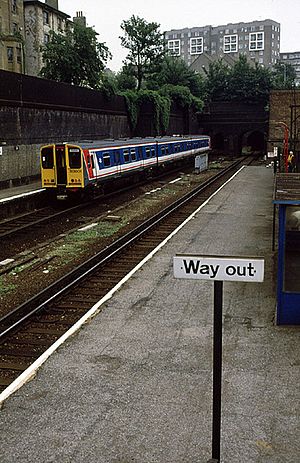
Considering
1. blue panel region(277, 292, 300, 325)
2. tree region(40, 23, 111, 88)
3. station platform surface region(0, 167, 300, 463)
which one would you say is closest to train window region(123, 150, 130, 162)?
tree region(40, 23, 111, 88)

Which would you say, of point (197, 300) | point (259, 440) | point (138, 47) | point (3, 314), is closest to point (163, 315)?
point (197, 300)

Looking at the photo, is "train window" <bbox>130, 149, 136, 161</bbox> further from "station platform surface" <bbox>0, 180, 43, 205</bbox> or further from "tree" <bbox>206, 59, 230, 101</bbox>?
"tree" <bbox>206, 59, 230, 101</bbox>

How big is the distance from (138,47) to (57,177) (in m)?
40.6

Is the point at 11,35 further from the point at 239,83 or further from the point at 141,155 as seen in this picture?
the point at 239,83

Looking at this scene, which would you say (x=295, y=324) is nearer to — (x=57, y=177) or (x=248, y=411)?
(x=248, y=411)

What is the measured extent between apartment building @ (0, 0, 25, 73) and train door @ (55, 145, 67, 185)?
2651cm

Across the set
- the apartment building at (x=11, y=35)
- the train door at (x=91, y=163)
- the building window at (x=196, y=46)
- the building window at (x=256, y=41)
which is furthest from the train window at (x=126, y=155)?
the building window at (x=196, y=46)

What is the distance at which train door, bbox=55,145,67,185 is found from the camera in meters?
22.5

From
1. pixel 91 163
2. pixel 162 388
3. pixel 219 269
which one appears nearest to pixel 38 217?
pixel 91 163

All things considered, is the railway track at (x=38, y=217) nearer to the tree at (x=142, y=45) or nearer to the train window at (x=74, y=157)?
the train window at (x=74, y=157)

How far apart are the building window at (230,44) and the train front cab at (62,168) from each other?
12556cm

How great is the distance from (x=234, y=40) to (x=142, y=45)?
288 ft

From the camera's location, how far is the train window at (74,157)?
2225 cm

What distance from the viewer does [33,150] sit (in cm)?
2888
